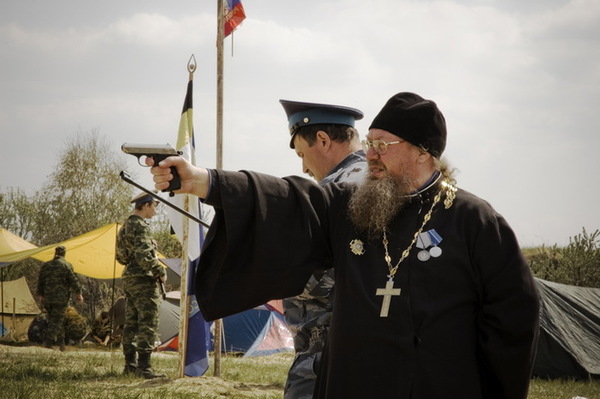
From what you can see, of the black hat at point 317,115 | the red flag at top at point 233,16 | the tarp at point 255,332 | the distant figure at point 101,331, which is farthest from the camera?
the distant figure at point 101,331

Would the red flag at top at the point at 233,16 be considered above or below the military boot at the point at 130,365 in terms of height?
above

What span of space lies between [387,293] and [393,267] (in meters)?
0.13

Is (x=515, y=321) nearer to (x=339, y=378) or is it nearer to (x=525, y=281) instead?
(x=525, y=281)

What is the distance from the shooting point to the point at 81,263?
16.5 m

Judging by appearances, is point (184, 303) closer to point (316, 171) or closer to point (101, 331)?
point (316, 171)

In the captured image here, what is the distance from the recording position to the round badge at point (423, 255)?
9.40 feet

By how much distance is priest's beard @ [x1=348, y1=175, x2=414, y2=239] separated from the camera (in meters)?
3.01

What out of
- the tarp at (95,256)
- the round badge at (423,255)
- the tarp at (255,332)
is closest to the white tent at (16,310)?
the tarp at (95,256)

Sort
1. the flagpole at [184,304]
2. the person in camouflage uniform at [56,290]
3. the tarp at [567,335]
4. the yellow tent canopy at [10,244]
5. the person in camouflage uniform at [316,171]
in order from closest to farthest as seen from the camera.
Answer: the person in camouflage uniform at [316,171] → the flagpole at [184,304] → the tarp at [567,335] → the person in camouflage uniform at [56,290] → the yellow tent canopy at [10,244]

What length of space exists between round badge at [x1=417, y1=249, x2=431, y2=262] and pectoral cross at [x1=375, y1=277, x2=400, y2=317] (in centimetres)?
15

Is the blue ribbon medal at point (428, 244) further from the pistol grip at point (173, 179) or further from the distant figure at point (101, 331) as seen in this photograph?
the distant figure at point (101, 331)

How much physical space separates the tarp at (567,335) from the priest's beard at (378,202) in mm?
8733

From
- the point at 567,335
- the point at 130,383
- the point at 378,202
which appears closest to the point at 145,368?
the point at 130,383

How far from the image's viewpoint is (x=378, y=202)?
301 centimetres
